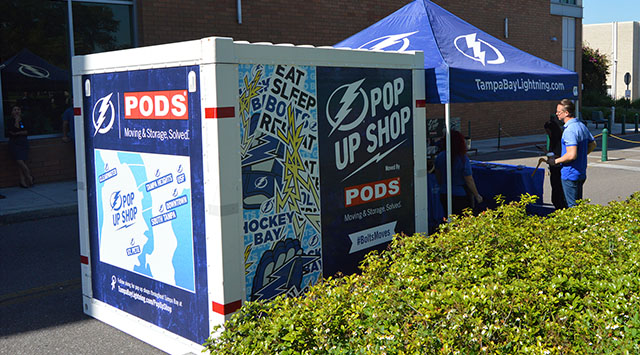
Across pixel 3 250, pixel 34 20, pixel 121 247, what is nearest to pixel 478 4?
pixel 34 20

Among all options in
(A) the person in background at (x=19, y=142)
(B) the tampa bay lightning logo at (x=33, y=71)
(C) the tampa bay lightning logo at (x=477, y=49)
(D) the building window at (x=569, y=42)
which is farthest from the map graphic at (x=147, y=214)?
(D) the building window at (x=569, y=42)

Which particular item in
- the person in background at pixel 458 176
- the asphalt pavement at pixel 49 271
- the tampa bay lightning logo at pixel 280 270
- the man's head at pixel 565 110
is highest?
the man's head at pixel 565 110

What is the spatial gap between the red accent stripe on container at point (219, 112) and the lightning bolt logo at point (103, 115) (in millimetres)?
1316

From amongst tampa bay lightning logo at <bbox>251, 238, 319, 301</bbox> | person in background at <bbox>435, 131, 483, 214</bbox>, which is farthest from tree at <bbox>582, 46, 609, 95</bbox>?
tampa bay lightning logo at <bbox>251, 238, 319, 301</bbox>

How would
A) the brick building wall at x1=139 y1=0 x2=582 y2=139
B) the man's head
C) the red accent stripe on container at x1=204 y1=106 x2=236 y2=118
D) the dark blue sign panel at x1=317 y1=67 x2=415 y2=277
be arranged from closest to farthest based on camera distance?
the red accent stripe on container at x1=204 y1=106 x2=236 y2=118, the dark blue sign panel at x1=317 y1=67 x2=415 y2=277, the man's head, the brick building wall at x1=139 y1=0 x2=582 y2=139

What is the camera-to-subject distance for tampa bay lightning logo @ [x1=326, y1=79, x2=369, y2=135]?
18.2 feet

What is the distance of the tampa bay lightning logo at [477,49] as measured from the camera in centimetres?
855

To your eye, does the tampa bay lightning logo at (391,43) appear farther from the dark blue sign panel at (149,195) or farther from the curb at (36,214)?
the curb at (36,214)

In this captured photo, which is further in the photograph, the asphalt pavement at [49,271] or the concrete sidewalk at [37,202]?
the concrete sidewalk at [37,202]

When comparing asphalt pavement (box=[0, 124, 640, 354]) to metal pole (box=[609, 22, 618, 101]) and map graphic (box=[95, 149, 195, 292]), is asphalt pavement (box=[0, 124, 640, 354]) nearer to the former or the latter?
map graphic (box=[95, 149, 195, 292])

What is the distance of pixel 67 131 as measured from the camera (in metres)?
14.8

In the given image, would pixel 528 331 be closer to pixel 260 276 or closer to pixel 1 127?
pixel 260 276

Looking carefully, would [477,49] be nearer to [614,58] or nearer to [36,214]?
[36,214]

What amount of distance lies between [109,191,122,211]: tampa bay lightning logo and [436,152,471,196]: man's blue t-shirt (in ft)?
14.0
